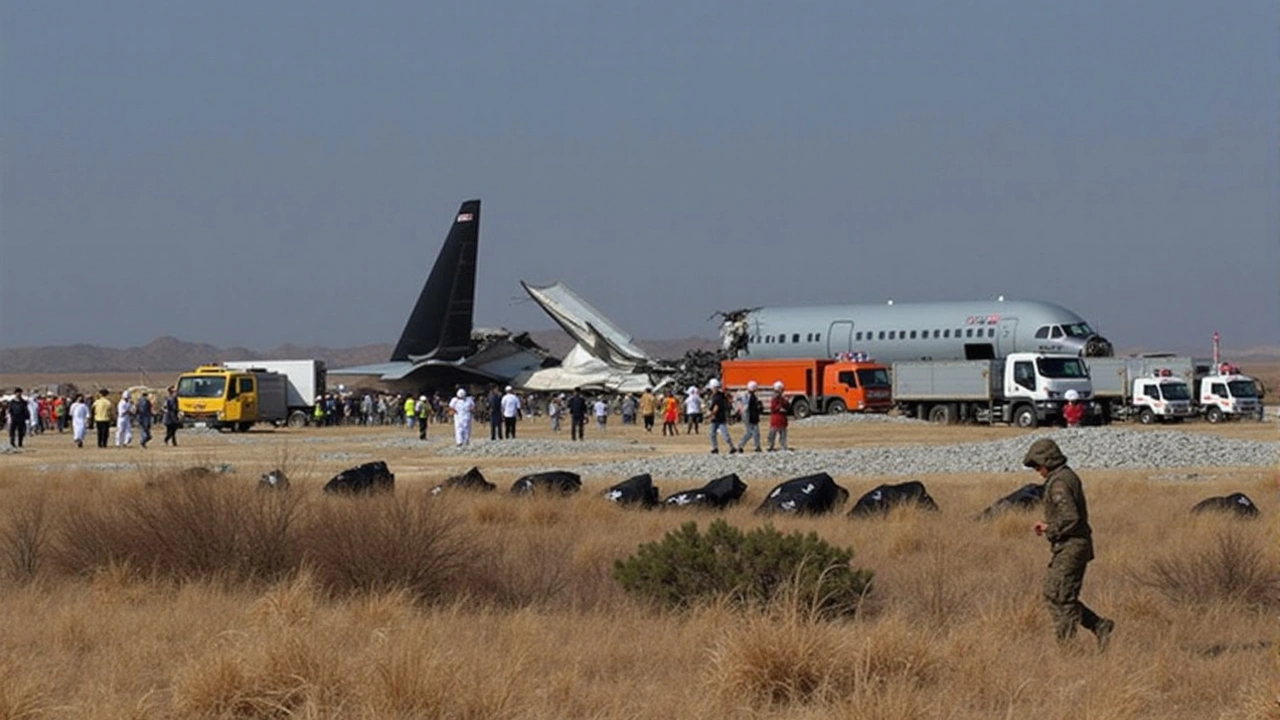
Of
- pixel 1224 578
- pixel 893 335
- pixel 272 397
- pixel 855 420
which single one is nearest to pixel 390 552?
Answer: pixel 1224 578

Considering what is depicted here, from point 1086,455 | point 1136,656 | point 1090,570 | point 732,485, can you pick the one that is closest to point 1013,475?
point 1086,455

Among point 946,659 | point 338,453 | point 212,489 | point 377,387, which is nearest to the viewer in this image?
point 946,659

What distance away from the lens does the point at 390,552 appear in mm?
15289

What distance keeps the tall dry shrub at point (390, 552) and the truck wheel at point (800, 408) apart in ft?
161

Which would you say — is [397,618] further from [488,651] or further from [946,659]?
[946,659]

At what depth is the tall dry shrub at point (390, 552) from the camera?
15.2 m

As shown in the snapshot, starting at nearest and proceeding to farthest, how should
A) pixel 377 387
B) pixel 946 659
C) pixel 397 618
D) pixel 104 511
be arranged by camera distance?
pixel 946 659, pixel 397 618, pixel 104 511, pixel 377 387

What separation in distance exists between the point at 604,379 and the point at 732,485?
62077mm

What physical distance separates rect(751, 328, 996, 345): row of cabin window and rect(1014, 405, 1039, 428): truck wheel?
1171 cm

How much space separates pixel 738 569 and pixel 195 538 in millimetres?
5023

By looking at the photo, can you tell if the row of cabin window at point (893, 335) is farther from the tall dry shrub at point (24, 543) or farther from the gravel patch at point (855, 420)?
the tall dry shrub at point (24, 543)

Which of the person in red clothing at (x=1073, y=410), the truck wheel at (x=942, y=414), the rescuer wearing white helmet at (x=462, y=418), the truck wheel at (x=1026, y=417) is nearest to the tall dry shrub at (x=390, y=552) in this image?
the rescuer wearing white helmet at (x=462, y=418)

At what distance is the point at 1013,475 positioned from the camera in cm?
3111

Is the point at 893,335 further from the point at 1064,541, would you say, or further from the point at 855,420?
the point at 1064,541
